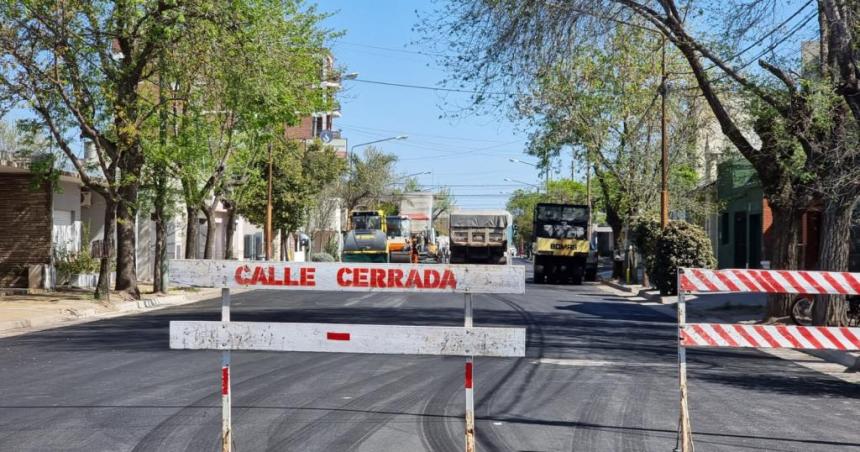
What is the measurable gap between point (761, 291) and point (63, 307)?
19802 millimetres

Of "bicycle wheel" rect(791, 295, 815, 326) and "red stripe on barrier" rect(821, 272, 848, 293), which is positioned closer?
"red stripe on barrier" rect(821, 272, 848, 293)

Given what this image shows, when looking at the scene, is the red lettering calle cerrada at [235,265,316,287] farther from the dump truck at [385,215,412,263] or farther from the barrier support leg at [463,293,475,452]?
the dump truck at [385,215,412,263]

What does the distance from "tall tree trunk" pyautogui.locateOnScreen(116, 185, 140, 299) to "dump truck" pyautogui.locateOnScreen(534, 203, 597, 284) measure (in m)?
21.4

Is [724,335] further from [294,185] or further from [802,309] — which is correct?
[294,185]

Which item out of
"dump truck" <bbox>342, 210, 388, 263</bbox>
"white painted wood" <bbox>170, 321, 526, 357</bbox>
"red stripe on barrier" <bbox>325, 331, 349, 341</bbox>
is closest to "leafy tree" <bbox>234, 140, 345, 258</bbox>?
"dump truck" <bbox>342, 210, 388, 263</bbox>

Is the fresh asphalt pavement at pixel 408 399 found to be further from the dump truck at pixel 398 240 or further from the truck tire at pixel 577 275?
the dump truck at pixel 398 240

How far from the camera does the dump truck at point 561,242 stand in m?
45.4

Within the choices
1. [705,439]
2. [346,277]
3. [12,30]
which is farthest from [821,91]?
[12,30]

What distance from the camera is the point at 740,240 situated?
150 feet

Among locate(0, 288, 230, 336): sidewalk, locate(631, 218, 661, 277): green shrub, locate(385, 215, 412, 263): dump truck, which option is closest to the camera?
locate(0, 288, 230, 336): sidewalk

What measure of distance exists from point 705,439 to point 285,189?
141ft

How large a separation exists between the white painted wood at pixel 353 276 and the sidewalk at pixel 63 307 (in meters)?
12.8

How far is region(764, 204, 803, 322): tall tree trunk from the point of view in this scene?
834 inches

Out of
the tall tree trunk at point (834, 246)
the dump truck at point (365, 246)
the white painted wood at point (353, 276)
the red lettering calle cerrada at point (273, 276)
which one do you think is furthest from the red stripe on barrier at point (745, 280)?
the dump truck at point (365, 246)
